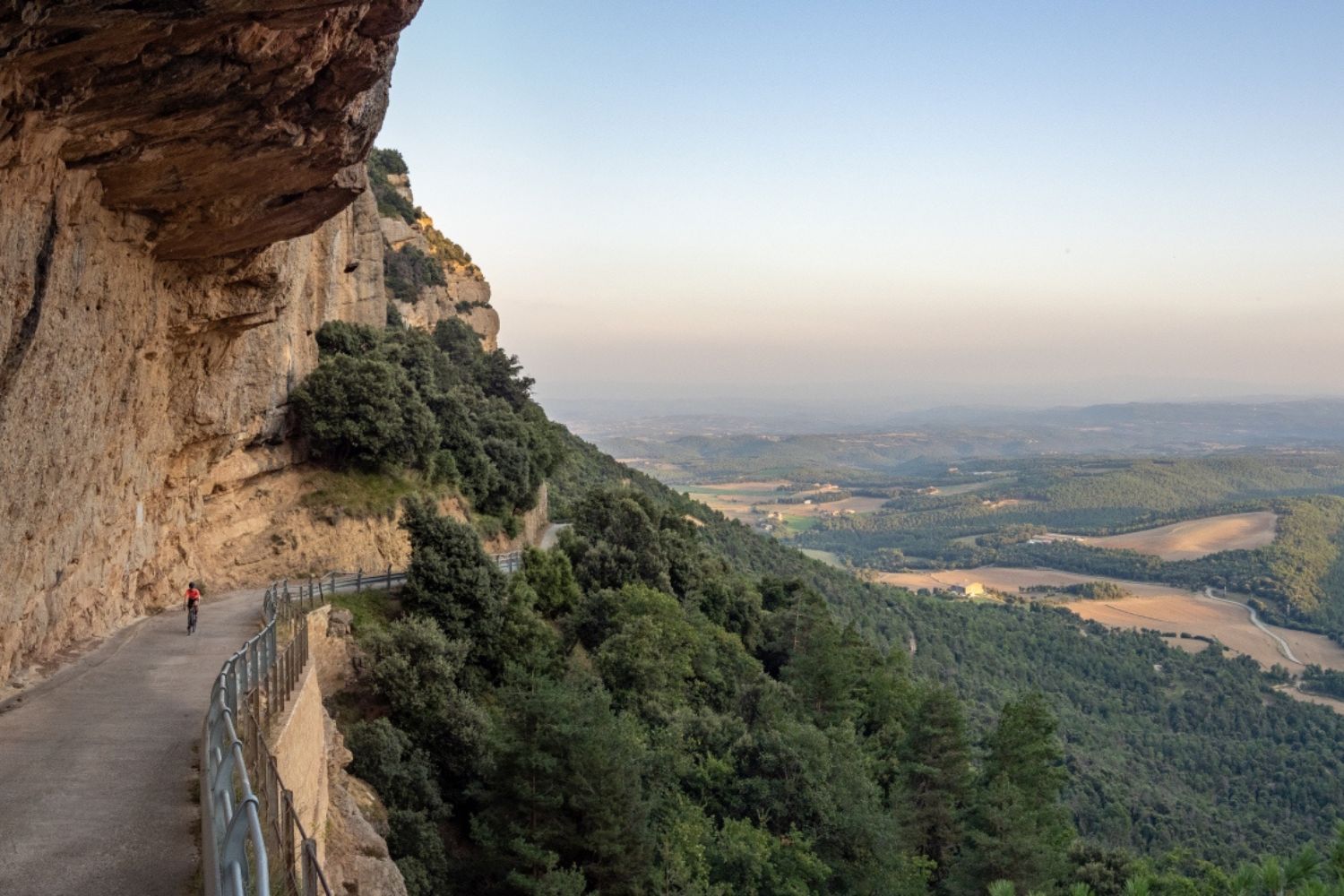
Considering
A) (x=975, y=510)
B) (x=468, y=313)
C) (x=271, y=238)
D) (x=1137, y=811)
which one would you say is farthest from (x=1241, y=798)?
(x=975, y=510)

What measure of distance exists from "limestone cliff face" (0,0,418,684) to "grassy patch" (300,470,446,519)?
17.4ft

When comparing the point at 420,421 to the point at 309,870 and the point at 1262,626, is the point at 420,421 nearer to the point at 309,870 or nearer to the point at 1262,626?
the point at 309,870

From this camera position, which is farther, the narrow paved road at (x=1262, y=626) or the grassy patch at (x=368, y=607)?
the narrow paved road at (x=1262, y=626)

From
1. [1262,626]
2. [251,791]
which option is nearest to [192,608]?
[251,791]

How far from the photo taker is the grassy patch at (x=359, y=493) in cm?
2420

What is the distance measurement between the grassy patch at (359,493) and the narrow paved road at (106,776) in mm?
10587

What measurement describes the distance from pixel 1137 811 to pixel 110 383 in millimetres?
48221

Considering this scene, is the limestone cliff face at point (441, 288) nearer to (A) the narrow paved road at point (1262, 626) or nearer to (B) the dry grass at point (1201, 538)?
(A) the narrow paved road at point (1262, 626)

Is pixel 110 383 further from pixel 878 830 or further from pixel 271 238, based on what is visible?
pixel 878 830

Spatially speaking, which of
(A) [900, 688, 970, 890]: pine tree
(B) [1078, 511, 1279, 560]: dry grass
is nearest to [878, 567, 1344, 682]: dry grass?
(B) [1078, 511, 1279, 560]: dry grass

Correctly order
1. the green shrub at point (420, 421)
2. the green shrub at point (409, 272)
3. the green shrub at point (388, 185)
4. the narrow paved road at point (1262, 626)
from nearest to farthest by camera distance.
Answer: the green shrub at point (420, 421) → the green shrub at point (409, 272) → the green shrub at point (388, 185) → the narrow paved road at point (1262, 626)

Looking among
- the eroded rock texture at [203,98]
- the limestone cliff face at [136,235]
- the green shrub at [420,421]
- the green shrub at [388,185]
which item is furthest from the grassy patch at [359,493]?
the green shrub at [388,185]

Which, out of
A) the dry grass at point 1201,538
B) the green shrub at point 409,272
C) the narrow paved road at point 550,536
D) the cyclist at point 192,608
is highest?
the green shrub at point 409,272

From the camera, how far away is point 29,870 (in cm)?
610
